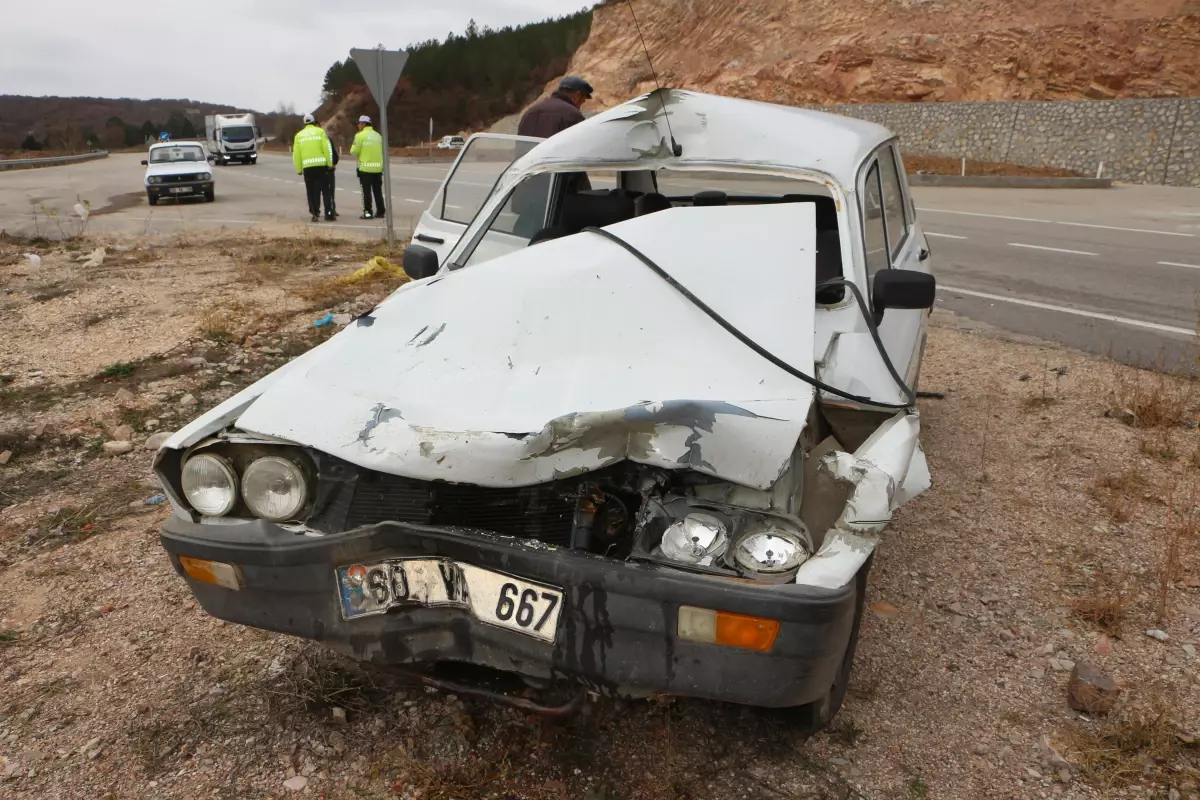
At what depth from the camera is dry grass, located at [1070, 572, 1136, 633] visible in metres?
3.07

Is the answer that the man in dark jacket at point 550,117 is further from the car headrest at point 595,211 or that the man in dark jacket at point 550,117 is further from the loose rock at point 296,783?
the loose rock at point 296,783

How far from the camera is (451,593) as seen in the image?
214 cm

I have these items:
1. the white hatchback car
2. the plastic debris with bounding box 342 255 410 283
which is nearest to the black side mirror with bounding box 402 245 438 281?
the plastic debris with bounding box 342 255 410 283

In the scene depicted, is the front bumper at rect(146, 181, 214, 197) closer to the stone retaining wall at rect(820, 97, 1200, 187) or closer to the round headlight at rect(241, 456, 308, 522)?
the round headlight at rect(241, 456, 308, 522)

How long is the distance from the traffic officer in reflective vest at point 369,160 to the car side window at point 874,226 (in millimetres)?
10923

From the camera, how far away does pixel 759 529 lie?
85.0 inches

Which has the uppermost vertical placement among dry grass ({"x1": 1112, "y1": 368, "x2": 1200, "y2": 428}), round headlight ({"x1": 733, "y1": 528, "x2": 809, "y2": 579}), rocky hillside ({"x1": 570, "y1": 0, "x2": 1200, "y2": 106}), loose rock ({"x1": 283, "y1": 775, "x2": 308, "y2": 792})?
rocky hillside ({"x1": 570, "y1": 0, "x2": 1200, "y2": 106})

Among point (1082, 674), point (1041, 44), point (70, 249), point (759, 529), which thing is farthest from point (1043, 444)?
point (1041, 44)

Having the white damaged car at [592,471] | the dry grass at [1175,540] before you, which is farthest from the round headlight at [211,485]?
the dry grass at [1175,540]

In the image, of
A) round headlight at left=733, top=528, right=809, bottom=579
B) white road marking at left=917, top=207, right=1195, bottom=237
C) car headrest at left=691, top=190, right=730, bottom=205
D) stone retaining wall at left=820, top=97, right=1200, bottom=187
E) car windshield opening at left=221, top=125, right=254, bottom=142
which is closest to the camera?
round headlight at left=733, top=528, right=809, bottom=579

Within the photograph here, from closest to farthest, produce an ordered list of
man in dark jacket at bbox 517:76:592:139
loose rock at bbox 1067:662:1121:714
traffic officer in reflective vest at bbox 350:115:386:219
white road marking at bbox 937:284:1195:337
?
loose rock at bbox 1067:662:1121:714
man in dark jacket at bbox 517:76:592:139
white road marking at bbox 937:284:1195:337
traffic officer in reflective vest at bbox 350:115:386:219

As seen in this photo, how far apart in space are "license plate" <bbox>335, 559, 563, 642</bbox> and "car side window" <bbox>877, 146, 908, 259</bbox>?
259cm

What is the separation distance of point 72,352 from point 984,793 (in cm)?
658

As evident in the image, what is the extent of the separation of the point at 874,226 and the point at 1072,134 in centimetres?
2288
